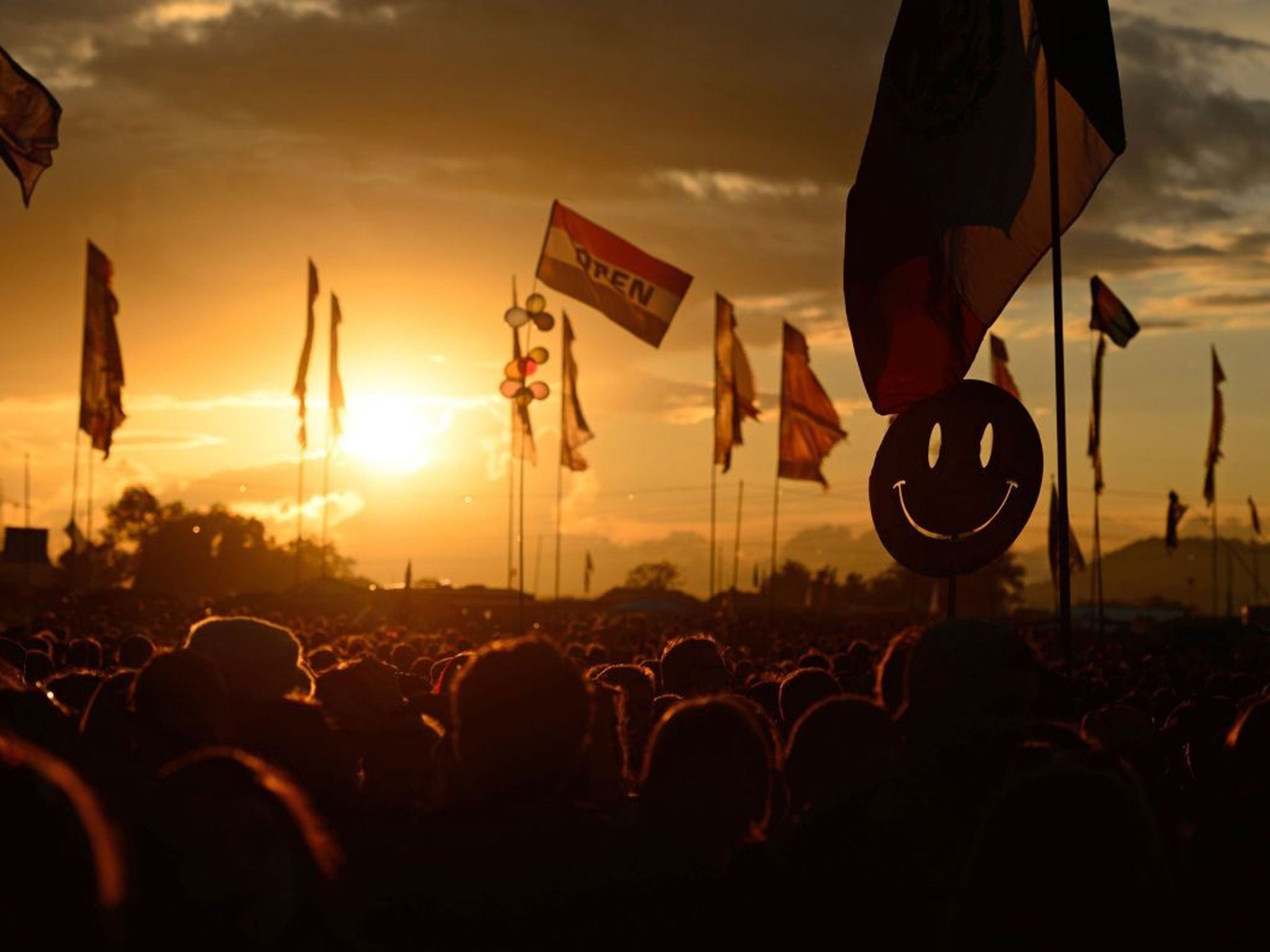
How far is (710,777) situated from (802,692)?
9.70ft

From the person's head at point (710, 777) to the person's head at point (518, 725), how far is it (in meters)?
0.34

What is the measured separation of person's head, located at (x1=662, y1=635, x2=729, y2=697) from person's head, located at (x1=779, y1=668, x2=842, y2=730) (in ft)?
3.42

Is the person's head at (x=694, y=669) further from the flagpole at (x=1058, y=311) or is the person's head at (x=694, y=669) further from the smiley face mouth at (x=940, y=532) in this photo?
the flagpole at (x=1058, y=311)

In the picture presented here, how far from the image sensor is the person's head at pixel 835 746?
4.70 m

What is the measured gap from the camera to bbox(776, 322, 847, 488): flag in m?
37.5

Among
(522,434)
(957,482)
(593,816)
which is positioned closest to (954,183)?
(957,482)

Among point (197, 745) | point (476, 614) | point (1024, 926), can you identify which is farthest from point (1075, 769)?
point (476, 614)

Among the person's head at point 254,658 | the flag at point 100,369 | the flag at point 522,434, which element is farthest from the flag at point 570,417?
the person's head at point 254,658

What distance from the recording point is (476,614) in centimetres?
6016

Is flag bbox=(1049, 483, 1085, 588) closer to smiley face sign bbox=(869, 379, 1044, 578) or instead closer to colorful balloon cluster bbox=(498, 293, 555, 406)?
colorful balloon cluster bbox=(498, 293, 555, 406)

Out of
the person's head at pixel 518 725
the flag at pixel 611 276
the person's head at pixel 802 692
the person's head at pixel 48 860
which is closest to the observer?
the person's head at pixel 48 860

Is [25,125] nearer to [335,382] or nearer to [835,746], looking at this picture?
[835,746]

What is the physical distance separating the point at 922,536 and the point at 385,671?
2.96m

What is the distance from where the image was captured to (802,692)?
7207mm
